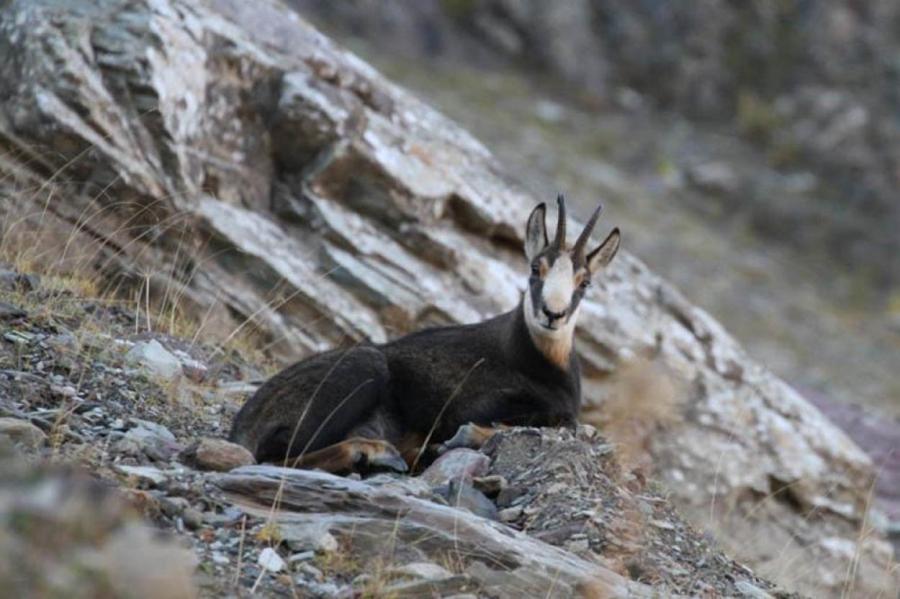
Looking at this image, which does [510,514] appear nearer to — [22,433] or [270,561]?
[270,561]

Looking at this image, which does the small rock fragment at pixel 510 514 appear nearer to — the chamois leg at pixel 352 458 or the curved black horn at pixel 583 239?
the chamois leg at pixel 352 458

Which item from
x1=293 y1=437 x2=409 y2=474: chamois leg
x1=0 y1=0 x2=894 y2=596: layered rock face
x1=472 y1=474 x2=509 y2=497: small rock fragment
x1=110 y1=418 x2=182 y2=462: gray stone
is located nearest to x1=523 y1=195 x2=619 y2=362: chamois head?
x1=293 y1=437 x2=409 y2=474: chamois leg

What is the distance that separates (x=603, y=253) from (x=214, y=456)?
3550mm

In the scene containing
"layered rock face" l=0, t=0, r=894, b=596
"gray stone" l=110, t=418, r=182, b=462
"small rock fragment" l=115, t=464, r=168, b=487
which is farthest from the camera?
"layered rock face" l=0, t=0, r=894, b=596

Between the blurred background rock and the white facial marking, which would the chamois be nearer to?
the white facial marking

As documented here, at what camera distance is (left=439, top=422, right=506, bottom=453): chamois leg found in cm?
796

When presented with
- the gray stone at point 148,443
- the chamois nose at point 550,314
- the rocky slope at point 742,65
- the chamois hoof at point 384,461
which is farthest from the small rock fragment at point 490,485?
the rocky slope at point 742,65

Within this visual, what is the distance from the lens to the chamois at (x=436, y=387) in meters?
7.52

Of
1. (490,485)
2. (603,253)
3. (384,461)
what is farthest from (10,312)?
(603,253)

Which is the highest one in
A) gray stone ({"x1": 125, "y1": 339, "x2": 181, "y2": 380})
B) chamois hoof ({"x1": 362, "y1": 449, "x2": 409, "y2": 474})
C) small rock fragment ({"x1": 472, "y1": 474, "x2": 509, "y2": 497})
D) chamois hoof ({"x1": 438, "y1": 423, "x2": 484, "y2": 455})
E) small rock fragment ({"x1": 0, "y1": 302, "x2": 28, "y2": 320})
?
chamois hoof ({"x1": 438, "y1": 423, "x2": 484, "y2": 455})

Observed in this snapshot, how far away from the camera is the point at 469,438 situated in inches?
315

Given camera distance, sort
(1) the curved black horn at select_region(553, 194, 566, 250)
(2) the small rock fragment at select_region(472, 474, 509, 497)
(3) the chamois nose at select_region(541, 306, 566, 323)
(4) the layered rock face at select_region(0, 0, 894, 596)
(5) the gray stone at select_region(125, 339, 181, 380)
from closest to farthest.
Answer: (2) the small rock fragment at select_region(472, 474, 509, 497)
(5) the gray stone at select_region(125, 339, 181, 380)
(3) the chamois nose at select_region(541, 306, 566, 323)
(1) the curved black horn at select_region(553, 194, 566, 250)
(4) the layered rock face at select_region(0, 0, 894, 596)

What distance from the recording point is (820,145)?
79.8ft

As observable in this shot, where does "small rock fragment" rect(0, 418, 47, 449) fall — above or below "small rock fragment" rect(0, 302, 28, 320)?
below
